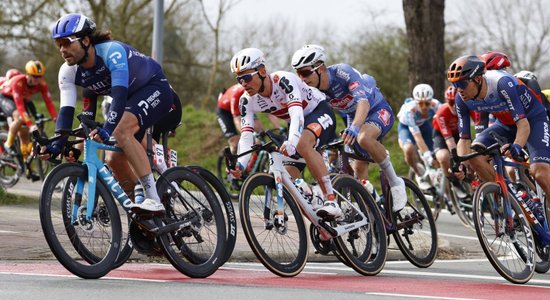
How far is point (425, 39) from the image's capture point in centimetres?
2236

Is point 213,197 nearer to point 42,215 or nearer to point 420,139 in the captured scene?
point 42,215

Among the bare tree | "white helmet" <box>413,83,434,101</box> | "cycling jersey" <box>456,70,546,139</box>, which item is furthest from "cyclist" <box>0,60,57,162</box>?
"cycling jersey" <box>456,70,546,139</box>

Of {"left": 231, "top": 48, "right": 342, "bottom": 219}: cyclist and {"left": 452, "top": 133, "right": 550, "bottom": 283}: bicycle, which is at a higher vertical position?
{"left": 231, "top": 48, "right": 342, "bottom": 219}: cyclist

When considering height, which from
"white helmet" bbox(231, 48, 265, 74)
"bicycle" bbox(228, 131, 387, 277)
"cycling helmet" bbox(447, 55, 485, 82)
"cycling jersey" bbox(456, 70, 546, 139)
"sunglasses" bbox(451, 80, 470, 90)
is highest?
"white helmet" bbox(231, 48, 265, 74)

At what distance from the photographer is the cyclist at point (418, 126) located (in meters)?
17.1

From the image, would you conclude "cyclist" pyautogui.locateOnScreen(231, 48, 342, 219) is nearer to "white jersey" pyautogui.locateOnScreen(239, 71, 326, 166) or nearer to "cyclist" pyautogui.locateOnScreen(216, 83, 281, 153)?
"white jersey" pyautogui.locateOnScreen(239, 71, 326, 166)

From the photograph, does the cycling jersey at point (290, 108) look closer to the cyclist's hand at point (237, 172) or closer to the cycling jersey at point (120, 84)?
the cyclist's hand at point (237, 172)

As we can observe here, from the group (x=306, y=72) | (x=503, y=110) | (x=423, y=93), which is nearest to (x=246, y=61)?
(x=306, y=72)

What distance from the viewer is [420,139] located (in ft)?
56.2

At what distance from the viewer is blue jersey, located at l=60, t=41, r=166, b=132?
8.60 m

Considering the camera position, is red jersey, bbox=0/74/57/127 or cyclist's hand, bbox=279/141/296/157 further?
red jersey, bbox=0/74/57/127

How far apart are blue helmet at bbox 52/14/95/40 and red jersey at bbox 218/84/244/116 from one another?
9.75 metres

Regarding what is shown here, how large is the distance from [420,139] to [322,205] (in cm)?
752

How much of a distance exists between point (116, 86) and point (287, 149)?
1.50 metres
